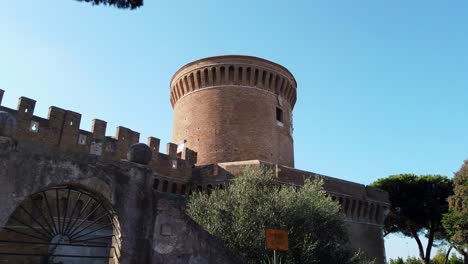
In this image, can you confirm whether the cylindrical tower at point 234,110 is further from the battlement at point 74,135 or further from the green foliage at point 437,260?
the green foliage at point 437,260

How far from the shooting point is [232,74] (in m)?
17.3

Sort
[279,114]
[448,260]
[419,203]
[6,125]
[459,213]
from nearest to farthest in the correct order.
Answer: [6,125]
[459,213]
[279,114]
[419,203]
[448,260]

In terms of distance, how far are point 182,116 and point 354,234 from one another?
358 inches

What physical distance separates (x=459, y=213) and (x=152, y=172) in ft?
54.8

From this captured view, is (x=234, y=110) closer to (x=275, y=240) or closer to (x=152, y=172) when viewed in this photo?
(x=152, y=172)

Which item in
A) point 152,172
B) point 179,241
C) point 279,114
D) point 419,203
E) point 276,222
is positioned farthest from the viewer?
point 419,203

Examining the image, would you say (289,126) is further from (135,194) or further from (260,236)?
(135,194)

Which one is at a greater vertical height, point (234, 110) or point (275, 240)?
point (234, 110)

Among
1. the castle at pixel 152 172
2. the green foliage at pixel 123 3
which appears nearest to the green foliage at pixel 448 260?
the castle at pixel 152 172

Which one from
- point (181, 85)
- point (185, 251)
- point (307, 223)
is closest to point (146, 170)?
point (185, 251)

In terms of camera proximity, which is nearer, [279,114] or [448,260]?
[279,114]

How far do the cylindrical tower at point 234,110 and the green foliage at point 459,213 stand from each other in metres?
7.66

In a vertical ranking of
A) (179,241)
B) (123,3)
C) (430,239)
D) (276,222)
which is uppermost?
(123,3)

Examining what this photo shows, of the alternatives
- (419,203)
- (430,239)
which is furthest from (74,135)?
(430,239)
